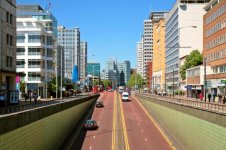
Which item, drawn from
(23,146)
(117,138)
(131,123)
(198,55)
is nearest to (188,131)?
(117,138)

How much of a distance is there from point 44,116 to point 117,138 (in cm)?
2080

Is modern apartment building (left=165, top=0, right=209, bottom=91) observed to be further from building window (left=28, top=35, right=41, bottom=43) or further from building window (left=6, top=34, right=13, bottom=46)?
building window (left=6, top=34, right=13, bottom=46)

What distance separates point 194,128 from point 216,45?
6344cm

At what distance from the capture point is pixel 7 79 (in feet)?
247

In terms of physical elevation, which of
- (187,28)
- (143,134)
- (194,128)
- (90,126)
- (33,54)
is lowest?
(143,134)

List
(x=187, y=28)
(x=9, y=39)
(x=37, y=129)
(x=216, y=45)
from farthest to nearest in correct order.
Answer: (x=187, y=28) → (x=216, y=45) → (x=9, y=39) → (x=37, y=129)

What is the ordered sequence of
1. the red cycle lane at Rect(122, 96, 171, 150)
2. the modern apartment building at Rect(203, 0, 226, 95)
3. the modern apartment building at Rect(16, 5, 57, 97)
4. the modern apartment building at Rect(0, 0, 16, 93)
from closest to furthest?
1. the red cycle lane at Rect(122, 96, 171, 150)
2. the modern apartment building at Rect(0, 0, 16, 93)
3. the modern apartment building at Rect(203, 0, 226, 95)
4. the modern apartment building at Rect(16, 5, 57, 97)

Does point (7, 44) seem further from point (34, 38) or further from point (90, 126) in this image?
point (34, 38)

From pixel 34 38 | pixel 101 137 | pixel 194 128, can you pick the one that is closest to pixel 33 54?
pixel 34 38

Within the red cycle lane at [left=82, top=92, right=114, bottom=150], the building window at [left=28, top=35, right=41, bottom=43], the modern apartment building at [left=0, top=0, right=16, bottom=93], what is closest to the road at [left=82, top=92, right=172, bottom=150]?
the red cycle lane at [left=82, top=92, right=114, bottom=150]

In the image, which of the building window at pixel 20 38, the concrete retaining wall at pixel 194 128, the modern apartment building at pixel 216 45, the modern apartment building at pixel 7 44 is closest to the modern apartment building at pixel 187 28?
the modern apartment building at pixel 216 45

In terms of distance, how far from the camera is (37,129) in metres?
31.2

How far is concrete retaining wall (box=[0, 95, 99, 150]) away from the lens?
22591mm

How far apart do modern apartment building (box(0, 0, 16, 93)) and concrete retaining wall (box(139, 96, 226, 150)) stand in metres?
25.7
